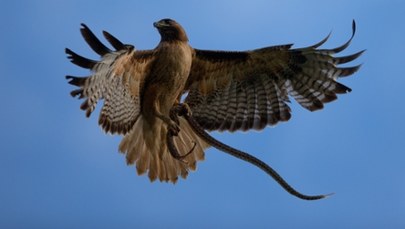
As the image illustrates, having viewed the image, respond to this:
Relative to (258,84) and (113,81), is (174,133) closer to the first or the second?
(113,81)

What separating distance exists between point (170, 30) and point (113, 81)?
1.15 m

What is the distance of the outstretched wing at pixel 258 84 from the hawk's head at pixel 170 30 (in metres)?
0.34

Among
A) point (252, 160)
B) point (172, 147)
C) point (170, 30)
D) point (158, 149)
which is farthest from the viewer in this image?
point (158, 149)

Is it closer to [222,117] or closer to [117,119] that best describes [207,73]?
[222,117]

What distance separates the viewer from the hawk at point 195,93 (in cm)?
1092

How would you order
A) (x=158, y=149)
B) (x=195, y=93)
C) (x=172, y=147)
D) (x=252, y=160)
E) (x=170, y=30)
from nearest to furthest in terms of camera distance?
(x=252, y=160) < (x=172, y=147) < (x=170, y=30) < (x=158, y=149) < (x=195, y=93)

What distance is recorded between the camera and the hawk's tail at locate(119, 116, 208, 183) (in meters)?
11.4

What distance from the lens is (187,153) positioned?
11.6 meters

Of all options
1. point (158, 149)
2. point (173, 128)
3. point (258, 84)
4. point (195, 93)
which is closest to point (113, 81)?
point (173, 128)

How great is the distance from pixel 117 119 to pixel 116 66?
2.59ft

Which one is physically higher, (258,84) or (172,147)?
(258,84)

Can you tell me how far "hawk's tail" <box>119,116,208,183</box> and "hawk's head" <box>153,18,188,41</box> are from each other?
3.41 feet

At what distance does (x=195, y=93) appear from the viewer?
11.8 m

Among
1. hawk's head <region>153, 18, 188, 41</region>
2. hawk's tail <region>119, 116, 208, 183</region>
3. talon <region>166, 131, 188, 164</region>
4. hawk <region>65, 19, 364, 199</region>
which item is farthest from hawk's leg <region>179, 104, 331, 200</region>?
hawk's head <region>153, 18, 188, 41</region>
